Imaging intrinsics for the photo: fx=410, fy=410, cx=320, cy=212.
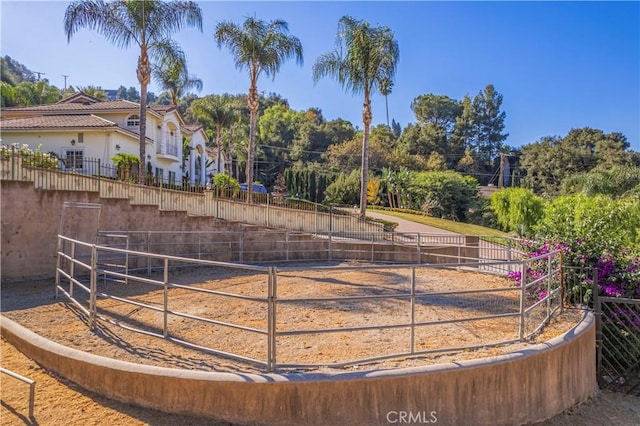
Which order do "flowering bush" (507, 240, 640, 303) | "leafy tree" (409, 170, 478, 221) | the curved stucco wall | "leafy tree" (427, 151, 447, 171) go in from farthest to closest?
"leafy tree" (427, 151, 447, 171) → "leafy tree" (409, 170, 478, 221) → "flowering bush" (507, 240, 640, 303) → the curved stucco wall

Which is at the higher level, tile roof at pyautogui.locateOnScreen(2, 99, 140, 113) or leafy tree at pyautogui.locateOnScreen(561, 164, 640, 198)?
tile roof at pyautogui.locateOnScreen(2, 99, 140, 113)

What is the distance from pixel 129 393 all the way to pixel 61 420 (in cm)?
57

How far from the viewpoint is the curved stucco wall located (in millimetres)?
3797

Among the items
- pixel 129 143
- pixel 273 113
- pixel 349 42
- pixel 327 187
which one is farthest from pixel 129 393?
pixel 273 113

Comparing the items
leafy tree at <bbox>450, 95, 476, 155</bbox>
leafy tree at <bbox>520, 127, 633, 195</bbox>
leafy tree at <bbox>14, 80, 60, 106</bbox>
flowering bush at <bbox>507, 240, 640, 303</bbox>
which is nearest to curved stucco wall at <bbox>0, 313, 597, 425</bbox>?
flowering bush at <bbox>507, 240, 640, 303</bbox>

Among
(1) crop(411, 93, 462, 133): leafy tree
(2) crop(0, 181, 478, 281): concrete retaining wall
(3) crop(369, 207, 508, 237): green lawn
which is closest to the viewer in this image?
(2) crop(0, 181, 478, 281): concrete retaining wall

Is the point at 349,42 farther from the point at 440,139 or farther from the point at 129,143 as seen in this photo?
the point at 440,139

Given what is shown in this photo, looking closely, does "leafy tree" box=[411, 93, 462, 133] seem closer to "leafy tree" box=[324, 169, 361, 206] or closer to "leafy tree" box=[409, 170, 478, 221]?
"leafy tree" box=[409, 170, 478, 221]

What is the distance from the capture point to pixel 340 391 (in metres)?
3.84

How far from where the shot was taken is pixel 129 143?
2502 cm

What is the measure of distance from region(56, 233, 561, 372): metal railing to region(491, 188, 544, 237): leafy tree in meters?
25.3

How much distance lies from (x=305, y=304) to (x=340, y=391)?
Answer: 4234mm

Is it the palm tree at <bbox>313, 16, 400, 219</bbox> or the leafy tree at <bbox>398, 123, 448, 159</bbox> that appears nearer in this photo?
the palm tree at <bbox>313, 16, 400, 219</bbox>

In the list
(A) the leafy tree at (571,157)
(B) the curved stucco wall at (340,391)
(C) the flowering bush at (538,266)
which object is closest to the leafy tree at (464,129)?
(A) the leafy tree at (571,157)
